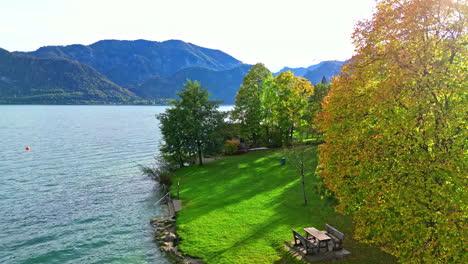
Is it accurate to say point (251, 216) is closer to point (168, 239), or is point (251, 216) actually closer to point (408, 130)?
point (168, 239)

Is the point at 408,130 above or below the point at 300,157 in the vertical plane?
above

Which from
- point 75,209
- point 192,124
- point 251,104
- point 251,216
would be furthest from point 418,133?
point 251,104

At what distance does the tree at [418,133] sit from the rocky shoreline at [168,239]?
13.8 m

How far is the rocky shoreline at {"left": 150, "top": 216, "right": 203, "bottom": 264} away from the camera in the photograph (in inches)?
910

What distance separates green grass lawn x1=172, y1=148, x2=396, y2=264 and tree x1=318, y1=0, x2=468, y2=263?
693 cm

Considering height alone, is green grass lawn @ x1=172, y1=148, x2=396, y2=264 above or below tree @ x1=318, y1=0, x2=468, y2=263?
below

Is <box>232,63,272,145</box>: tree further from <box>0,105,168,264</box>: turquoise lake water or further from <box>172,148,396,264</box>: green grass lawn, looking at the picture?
<box>0,105,168,264</box>: turquoise lake water

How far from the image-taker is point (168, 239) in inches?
1051

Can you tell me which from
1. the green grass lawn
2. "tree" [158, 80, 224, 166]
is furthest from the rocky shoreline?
"tree" [158, 80, 224, 166]

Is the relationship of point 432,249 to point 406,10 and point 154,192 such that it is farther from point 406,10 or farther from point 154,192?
point 154,192

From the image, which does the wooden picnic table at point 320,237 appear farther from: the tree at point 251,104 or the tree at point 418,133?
the tree at point 251,104

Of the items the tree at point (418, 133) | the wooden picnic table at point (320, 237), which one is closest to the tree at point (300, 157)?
the wooden picnic table at point (320, 237)

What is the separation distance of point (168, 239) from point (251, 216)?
25.9 ft

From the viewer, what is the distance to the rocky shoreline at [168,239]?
2312cm
